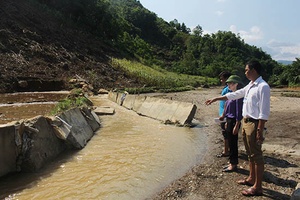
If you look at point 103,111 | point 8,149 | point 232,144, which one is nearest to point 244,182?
point 232,144

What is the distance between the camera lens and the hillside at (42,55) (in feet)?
63.9

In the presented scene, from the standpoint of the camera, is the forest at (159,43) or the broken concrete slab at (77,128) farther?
the forest at (159,43)

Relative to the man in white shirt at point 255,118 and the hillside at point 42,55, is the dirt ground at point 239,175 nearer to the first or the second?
the man in white shirt at point 255,118

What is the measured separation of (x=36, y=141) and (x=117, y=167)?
187 cm

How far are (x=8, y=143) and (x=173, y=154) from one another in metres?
4.00

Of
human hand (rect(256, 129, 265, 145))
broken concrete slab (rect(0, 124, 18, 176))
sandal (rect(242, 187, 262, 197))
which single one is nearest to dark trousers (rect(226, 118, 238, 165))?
sandal (rect(242, 187, 262, 197))

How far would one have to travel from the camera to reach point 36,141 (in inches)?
249

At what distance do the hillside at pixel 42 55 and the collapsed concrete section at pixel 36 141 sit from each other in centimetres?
1159

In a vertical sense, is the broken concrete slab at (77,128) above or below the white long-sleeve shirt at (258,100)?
below

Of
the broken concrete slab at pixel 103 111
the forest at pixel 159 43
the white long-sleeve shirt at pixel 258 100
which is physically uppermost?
the forest at pixel 159 43

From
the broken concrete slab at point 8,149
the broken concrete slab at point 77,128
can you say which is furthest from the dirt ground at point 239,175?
the broken concrete slab at point 77,128

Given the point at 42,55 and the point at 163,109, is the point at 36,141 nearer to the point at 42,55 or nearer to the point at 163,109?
the point at 163,109

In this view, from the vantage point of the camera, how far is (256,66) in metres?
4.75

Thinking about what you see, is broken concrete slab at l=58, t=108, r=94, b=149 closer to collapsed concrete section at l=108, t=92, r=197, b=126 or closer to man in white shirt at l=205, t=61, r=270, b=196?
collapsed concrete section at l=108, t=92, r=197, b=126
